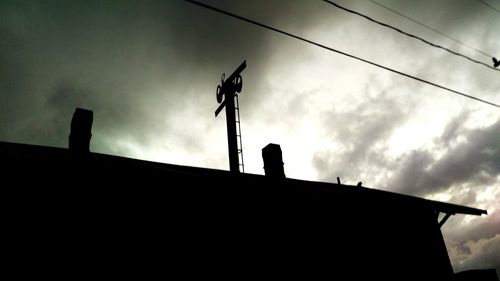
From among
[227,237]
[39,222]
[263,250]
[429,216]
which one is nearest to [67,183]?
[39,222]

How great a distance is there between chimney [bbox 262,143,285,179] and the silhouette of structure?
0.04 m

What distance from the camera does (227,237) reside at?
22.9 feet

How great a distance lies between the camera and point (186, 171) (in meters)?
7.07

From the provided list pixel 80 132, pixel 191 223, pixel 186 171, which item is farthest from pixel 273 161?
pixel 80 132

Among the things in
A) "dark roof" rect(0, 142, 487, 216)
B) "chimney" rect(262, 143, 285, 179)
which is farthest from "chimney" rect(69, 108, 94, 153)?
"chimney" rect(262, 143, 285, 179)

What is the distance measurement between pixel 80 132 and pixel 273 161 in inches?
206

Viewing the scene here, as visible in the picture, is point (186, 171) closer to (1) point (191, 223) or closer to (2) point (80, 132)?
(1) point (191, 223)

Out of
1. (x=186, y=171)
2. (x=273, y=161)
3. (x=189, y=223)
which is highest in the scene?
(x=273, y=161)

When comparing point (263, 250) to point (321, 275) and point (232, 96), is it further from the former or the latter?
point (232, 96)

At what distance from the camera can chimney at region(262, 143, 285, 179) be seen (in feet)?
29.7

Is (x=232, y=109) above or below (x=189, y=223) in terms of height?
above

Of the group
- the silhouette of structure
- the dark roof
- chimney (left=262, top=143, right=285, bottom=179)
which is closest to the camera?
the dark roof

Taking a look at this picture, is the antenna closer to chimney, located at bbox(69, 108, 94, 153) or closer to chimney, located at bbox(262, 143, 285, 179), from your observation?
chimney, located at bbox(262, 143, 285, 179)

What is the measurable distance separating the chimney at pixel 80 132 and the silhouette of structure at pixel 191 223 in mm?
356
